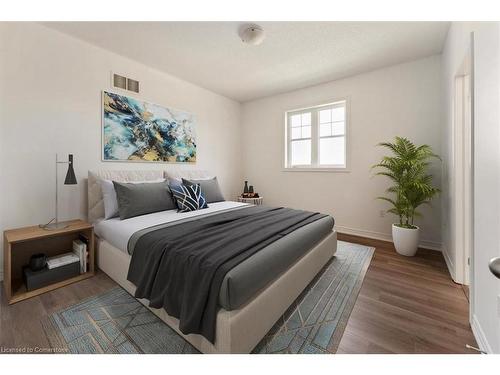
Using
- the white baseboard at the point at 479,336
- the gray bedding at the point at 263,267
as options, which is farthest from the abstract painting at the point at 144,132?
the white baseboard at the point at 479,336

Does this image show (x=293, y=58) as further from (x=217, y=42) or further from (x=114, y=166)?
(x=114, y=166)

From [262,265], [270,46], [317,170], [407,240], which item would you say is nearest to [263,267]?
[262,265]

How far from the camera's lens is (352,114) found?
3441mm

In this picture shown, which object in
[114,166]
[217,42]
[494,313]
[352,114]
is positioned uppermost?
[217,42]

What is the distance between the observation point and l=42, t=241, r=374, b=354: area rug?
51.1 inches

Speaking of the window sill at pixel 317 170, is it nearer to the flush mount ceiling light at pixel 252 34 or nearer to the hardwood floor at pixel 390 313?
the hardwood floor at pixel 390 313

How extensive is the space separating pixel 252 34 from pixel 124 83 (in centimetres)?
179

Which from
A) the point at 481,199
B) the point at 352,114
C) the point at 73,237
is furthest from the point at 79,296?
the point at 352,114

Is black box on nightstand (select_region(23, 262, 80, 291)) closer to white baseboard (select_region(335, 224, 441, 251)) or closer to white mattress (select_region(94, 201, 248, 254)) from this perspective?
white mattress (select_region(94, 201, 248, 254))

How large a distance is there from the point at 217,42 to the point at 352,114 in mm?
2298

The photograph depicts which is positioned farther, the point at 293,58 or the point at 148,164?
the point at 148,164

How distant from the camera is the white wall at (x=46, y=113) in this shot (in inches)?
79.9

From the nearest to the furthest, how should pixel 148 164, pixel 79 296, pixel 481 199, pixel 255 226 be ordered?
1. pixel 481 199
2. pixel 79 296
3. pixel 255 226
4. pixel 148 164

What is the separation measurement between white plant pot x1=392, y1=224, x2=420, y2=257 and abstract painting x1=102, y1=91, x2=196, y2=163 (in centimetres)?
319
